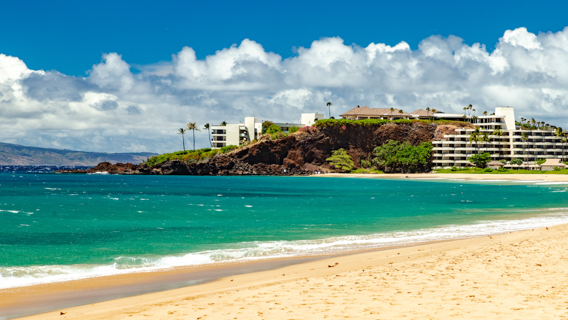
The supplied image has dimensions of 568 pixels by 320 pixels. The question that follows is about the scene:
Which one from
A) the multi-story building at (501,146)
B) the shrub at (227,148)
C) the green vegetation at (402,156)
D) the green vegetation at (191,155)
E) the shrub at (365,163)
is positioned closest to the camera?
the green vegetation at (402,156)

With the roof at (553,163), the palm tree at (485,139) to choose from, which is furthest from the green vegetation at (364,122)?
the roof at (553,163)

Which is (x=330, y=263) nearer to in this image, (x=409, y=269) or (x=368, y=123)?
(x=409, y=269)

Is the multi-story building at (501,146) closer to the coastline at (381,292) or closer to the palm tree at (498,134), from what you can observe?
the palm tree at (498,134)

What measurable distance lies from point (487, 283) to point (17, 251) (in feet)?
59.1

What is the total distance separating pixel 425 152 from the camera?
138000 mm

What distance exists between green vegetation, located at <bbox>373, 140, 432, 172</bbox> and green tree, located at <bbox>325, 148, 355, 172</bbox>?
864 centimetres

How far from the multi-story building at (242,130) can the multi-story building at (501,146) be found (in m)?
44.5

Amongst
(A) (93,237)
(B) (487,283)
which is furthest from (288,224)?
(B) (487,283)

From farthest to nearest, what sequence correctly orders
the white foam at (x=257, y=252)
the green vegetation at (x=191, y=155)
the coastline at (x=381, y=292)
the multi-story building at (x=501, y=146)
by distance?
the green vegetation at (x=191, y=155) → the multi-story building at (x=501, y=146) → the white foam at (x=257, y=252) → the coastline at (x=381, y=292)

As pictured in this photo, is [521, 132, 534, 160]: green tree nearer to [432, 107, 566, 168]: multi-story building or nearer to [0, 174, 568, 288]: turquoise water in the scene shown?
[432, 107, 566, 168]: multi-story building

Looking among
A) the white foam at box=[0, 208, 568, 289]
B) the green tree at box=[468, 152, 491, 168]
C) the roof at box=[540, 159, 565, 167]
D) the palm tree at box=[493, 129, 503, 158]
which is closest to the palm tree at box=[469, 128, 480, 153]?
the green tree at box=[468, 152, 491, 168]

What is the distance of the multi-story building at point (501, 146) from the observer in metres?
140

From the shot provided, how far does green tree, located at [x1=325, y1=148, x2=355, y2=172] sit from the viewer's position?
14384 cm

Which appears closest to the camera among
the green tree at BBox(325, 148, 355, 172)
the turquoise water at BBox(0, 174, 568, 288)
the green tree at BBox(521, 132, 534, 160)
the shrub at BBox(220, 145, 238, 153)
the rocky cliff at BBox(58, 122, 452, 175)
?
the turquoise water at BBox(0, 174, 568, 288)
